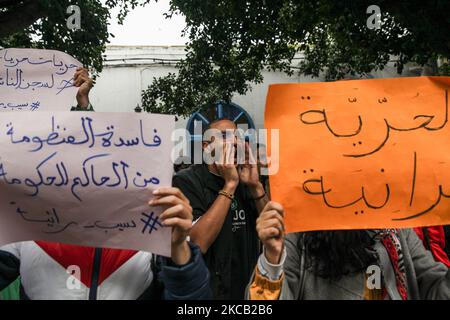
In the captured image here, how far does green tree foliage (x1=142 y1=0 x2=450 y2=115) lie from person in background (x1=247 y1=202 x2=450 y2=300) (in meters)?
3.10

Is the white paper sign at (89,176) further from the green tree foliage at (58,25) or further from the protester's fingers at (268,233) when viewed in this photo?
the green tree foliage at (58,25)

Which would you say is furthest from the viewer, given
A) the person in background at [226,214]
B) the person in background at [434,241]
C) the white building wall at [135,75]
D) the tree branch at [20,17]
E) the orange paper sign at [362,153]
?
the white building wall at [135,75]

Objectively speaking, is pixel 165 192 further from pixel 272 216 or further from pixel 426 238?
pixel 426 238

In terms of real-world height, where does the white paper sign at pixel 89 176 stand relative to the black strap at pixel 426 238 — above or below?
above

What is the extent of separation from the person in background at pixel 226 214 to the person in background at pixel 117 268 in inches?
15.7

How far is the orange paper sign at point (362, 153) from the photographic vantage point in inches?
53.8

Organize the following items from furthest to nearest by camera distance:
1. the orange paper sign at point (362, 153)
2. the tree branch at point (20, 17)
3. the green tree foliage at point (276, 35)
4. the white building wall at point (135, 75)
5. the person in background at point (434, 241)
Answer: the white building wall at point (135, 75) → the tree branch at point (20, 17) → the green tree foliage at point (276, 35) → the person in background at point (434, 241) → the orange paper sign at point (362, 153)

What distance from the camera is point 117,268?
134cm

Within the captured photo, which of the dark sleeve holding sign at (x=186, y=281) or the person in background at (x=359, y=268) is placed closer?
the dark sleeve holding sign at (x=186, y=281)

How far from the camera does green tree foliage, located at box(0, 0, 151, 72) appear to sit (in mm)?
4316

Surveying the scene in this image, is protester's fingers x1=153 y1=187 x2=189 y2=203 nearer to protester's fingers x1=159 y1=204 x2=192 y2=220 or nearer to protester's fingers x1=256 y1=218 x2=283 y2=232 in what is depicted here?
protester's fingers x1=159 y1=204 x2=192 y2=220

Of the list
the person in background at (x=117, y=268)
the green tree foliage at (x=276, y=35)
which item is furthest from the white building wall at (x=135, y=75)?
the person in background at (x=117, y=268)

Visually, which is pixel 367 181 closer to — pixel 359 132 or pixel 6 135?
pixel 359 132

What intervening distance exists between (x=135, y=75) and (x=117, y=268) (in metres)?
11.3
